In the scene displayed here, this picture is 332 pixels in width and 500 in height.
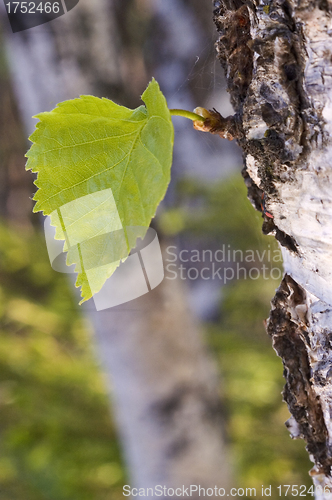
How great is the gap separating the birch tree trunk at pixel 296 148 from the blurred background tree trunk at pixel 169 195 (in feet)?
0.79

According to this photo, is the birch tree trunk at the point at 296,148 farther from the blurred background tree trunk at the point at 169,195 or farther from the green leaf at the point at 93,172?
the blurred background tree trunk at the point at 169,195

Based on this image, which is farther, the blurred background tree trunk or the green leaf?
the blurred background tree trunk

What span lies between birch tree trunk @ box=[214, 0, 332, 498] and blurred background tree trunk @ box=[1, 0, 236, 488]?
241 mm

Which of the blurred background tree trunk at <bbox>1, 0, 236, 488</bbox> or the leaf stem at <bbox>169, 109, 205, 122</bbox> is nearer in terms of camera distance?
the leaf stem at <bbox>169, 109, 205, 122</bbox>

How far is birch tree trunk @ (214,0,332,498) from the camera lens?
0.15 metres

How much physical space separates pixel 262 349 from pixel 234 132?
0.52 m

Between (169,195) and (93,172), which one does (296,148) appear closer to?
(93,172)

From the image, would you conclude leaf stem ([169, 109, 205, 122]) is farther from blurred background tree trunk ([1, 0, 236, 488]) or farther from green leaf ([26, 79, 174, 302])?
blurred background tree trunk ([1, 0, 236, 488])

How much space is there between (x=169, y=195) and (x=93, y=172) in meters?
0.36

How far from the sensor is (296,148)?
160 millimetres

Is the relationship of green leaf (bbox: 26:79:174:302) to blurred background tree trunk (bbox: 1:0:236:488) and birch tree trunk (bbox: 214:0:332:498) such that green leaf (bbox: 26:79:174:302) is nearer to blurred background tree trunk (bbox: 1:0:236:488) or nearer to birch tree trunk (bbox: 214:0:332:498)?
birch tree trunk (bbox: 214:0:332:498)

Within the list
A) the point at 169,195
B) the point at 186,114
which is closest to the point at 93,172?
the point at 186,114

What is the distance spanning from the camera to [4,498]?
673mm

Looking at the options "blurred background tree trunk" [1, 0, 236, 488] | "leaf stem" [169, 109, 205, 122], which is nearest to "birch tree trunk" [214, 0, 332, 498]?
"leaf stem" [169, 109, 205, 122]
